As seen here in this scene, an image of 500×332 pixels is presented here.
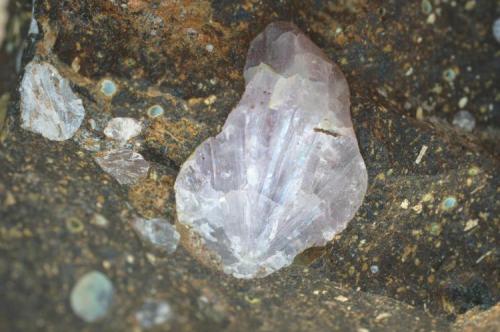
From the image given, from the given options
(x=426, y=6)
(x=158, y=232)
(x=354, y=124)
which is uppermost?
(x=426, y=6)

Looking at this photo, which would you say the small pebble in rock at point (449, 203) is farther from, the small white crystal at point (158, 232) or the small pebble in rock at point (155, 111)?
the small pebble in rock at point (155, 111)

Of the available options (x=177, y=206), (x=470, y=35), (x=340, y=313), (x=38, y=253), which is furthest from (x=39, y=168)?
(x=470, y=35)

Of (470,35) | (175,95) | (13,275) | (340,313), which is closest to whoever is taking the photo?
(13,275)

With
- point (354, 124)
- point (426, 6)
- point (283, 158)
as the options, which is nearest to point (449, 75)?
point (426, 6)

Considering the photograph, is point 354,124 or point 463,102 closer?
point 463,102

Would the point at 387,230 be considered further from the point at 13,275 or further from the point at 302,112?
the point at 13,275

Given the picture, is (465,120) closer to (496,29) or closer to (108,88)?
(496,29)

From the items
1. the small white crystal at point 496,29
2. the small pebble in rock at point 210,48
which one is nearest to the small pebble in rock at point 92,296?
the small pebble in rock at point 210,48
